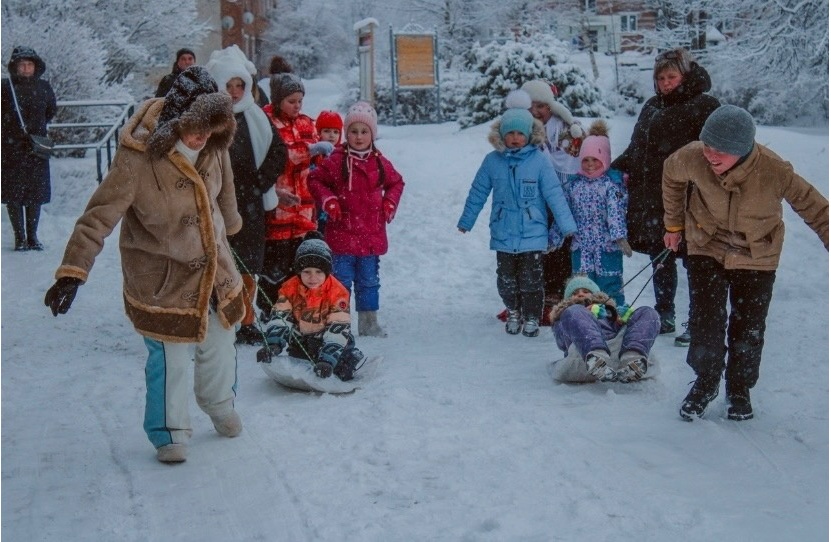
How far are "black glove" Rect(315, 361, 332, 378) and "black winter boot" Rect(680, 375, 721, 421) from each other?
6.61 feet

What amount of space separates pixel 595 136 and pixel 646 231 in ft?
3.12

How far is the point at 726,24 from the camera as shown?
20672mm

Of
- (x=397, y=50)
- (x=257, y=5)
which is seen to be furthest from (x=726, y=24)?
(x=257, y=5)

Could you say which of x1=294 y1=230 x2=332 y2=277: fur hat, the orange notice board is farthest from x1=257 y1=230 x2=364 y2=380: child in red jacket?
the orange notice board

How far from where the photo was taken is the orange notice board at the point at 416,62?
20141 mm

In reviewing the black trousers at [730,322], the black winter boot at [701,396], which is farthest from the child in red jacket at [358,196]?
the black winter boot at [701,396]

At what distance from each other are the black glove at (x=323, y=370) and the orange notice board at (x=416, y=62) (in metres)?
15.1

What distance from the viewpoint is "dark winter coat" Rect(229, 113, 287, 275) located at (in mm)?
6633

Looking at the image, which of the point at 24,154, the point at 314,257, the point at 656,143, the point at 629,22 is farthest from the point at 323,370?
the point at 629,22

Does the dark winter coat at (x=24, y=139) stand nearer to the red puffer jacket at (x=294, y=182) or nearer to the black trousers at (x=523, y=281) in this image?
the red puffer jacket at (x=294, y=182)

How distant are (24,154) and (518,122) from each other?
20.4 feet

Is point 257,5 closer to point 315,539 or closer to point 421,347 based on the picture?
point 421,347

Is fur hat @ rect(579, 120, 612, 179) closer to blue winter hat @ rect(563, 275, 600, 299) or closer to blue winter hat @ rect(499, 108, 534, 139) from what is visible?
blue winter hat @ rect(499, 108, 534, 139)

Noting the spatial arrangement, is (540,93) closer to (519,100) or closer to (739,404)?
(519,100)
